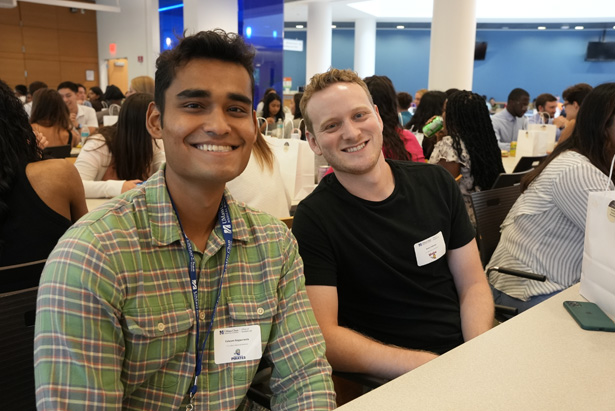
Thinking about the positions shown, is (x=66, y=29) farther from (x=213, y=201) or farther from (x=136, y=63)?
(x=213, y=201)

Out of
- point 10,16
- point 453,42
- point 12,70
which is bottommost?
point 12,70

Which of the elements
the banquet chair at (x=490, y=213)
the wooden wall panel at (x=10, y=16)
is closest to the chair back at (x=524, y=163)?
the banquet chair at (x=490, y=213)

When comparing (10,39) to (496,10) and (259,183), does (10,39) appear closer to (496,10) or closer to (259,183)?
A: (496,10)

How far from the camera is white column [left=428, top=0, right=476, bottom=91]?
711 cm

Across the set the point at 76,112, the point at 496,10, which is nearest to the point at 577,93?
the point at 76,112

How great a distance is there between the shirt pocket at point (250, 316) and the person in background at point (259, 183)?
1362 millimetres

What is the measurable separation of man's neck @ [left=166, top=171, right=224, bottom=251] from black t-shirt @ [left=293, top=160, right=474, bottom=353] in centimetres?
44

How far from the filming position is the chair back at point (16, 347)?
1063mm

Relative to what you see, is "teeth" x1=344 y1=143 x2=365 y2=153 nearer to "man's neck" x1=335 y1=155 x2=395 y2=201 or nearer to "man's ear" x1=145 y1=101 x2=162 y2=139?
"man's neck" x1=335 y1=155 x2=395 y2=201

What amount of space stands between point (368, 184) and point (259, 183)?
3.29 feet

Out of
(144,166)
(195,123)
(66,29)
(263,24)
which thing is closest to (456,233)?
(195,123)

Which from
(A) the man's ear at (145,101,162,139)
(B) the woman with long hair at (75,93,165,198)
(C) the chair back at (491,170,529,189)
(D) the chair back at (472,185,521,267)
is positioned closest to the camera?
(A) the man's ear at (145,101,162,139)

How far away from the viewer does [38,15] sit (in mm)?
13820

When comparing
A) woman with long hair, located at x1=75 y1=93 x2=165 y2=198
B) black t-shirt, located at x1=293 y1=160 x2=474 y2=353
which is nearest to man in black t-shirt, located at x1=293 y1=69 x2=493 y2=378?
black t-shirt, located at x1=293 y1=160 x2=474 y2=353
